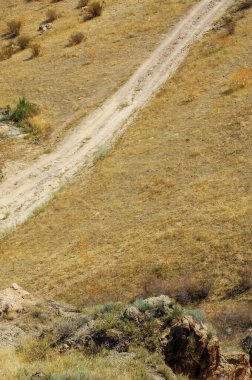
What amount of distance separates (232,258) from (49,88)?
77.4 feet

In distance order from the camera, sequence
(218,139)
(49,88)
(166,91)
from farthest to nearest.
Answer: (49,88) → (166,91) → (218,139)

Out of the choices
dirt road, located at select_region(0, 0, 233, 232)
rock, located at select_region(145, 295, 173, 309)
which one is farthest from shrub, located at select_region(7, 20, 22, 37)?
rock, located at select_region(145, 295, 173, 309)

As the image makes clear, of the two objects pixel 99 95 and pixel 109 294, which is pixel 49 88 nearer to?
pixel 99 95

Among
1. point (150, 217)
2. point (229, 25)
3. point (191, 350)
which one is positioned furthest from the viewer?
point (229, 25)

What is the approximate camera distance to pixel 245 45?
1382 inches

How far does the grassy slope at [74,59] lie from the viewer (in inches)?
1337

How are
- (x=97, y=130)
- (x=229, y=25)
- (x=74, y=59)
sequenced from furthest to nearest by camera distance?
(x=74, y=59), (x=229, y=25), (x=97, y=130)

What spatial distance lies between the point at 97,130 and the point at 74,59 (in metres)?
11.7

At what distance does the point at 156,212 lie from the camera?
21781mm

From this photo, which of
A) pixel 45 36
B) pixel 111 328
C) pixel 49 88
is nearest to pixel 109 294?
Answer: pixel 111 328

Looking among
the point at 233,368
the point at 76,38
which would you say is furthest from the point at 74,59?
the point at 233,368

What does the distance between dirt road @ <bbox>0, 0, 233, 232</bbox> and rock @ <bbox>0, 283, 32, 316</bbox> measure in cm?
842

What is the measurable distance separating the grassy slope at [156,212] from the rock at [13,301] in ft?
7.88

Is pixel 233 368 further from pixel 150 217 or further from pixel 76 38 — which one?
pixel 76 38
